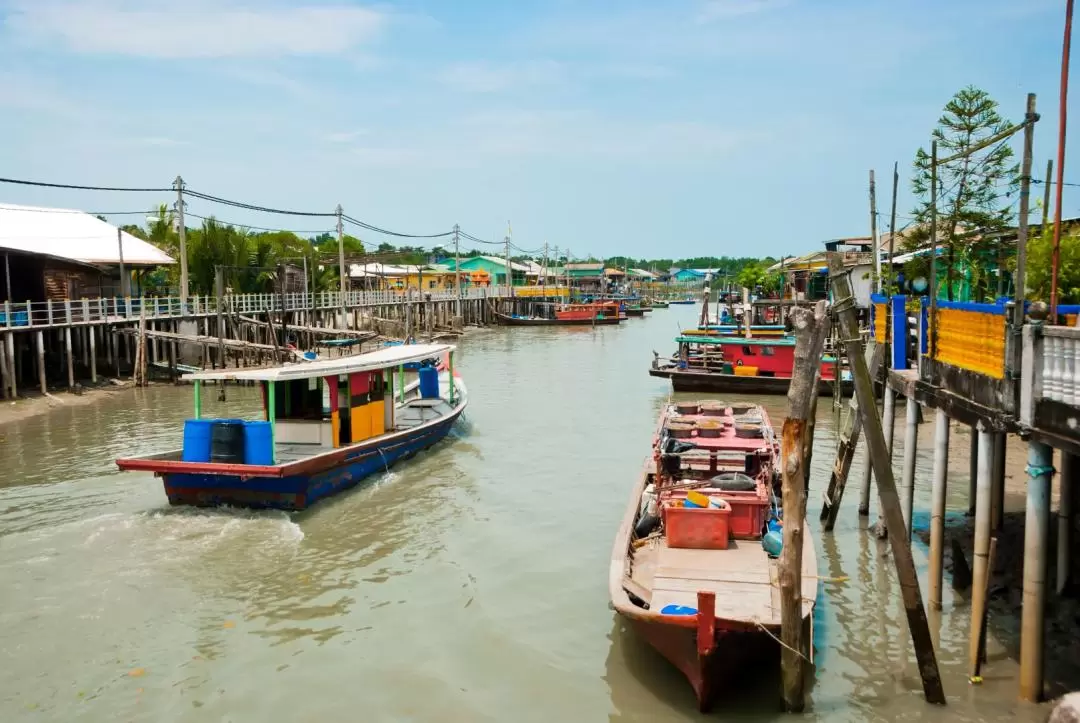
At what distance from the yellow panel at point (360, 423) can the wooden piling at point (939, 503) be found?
9.67 meters

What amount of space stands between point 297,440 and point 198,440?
1.96 m

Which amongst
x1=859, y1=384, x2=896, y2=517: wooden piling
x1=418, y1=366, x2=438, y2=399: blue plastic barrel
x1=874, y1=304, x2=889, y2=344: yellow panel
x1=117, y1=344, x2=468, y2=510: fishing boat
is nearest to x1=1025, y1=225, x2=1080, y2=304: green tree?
x1=874, y1=304, x2=889, y2=344: yellow panel

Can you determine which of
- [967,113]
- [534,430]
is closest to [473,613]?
[534,430]

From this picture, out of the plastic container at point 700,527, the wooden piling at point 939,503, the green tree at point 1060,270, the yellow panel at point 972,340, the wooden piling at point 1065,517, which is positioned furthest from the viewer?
the green tree at point 1060,270

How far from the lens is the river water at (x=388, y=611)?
25.1 feet

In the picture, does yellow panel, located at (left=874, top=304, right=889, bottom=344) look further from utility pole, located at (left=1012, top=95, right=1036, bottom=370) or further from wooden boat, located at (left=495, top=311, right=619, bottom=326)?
wooden boat, located at (left=495, top=311, right=619, bottom=326)

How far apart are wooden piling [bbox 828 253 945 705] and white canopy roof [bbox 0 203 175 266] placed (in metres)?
27.6

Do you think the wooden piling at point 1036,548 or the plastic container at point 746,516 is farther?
the plastic container at point 746,516

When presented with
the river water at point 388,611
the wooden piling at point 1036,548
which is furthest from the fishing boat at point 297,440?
the wooden piling at point 1036,548

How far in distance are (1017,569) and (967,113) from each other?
683 inches

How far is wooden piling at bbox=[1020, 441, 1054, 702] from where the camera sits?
6332 millimetres

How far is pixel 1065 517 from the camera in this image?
8.62m

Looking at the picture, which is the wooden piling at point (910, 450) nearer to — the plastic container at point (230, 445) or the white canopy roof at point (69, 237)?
the plastic container at point (230, 445)

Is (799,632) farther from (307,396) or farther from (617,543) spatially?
(307,396)
